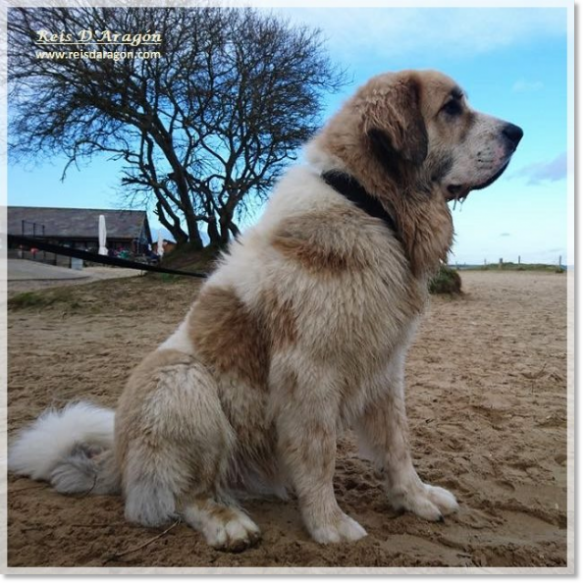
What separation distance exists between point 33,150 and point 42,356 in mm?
2698

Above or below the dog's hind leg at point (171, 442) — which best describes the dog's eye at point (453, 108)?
above

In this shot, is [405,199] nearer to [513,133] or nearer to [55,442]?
[513,133]

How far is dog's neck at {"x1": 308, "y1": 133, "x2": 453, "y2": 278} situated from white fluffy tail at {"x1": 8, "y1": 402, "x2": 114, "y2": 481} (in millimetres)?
1896

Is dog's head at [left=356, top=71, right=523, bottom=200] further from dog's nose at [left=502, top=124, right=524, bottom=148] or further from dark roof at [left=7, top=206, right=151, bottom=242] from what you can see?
dark roof at [left=7, top=206, right=151, bottom=242]

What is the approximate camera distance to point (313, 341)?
196cm

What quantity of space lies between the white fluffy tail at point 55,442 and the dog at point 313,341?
0.5 inches

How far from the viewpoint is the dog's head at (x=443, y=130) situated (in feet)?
7.13

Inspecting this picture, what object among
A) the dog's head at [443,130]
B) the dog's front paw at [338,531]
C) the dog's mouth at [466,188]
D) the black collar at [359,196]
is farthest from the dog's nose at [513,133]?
the dog's front paw at [338,531]

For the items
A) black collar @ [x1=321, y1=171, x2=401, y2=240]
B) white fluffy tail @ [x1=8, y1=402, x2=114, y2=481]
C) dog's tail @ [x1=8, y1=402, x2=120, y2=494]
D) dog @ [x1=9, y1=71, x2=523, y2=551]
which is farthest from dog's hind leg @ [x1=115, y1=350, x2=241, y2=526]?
black collar @ [x1=321, y1=171, x2=401, y2=240]

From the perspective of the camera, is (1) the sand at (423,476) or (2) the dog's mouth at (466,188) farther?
(2) the dog's mouth at (466,188)

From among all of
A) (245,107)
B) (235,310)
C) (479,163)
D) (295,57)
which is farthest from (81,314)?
(479,163)

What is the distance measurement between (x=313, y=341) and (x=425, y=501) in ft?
3.26

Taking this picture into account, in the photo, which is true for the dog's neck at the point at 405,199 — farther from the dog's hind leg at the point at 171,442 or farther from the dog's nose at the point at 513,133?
the dog's hind leg at the point at 171,442

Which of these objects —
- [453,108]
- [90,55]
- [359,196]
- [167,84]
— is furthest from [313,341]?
[167,84]
